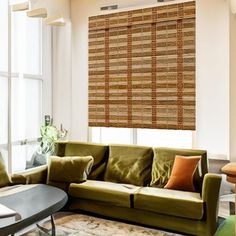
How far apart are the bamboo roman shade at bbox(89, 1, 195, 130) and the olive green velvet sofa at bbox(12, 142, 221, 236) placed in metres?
0.70

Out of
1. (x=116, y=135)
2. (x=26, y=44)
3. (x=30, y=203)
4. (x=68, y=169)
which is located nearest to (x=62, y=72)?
(x=26, y=44)

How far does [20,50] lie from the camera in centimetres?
487

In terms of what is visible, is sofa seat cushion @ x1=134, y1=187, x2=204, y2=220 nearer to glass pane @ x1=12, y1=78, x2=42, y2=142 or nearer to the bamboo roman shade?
the bamboo roman shade

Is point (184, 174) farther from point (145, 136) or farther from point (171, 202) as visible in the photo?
point (145, 136)

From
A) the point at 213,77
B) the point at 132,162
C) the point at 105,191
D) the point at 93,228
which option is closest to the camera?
the point at 93,228

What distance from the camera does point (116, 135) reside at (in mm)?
5336

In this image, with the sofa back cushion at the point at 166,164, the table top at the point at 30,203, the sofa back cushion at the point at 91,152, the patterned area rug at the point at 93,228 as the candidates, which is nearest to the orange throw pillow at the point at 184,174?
the sofa back cushion at the point at 166,164

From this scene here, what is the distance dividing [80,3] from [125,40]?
3.81 feet

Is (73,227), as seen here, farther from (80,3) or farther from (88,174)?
(80,3)

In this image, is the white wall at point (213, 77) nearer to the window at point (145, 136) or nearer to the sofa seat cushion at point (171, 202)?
the window at point (145, 136)

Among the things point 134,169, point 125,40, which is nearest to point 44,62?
A: point 125,40

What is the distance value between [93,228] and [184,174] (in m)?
1.22

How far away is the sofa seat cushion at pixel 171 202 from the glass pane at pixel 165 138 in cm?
120

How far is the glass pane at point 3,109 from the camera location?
4586 millimetres
